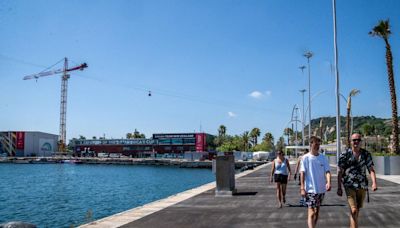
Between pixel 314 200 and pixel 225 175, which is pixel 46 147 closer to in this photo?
pixel 225 175

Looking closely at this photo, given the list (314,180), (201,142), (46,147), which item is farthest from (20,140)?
(314,180)

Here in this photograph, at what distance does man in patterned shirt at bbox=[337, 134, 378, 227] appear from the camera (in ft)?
22.4

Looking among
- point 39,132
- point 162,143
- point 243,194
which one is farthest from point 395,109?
point 39,132

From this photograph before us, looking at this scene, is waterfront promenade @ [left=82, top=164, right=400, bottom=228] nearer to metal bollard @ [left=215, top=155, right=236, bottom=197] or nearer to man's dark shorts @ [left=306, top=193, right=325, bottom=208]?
metal bollard @ [left=215, top=155, right=236, bottom=197]

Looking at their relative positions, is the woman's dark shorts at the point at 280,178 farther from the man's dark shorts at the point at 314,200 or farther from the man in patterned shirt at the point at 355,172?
the man in patterned shirt at the point at 355,172

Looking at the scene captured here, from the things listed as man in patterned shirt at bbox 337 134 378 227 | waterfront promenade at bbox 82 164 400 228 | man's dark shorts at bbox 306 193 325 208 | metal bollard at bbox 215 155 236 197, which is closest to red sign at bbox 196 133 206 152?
metal bollard at bbox 215 155 236 197

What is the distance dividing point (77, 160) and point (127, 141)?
17840 mm

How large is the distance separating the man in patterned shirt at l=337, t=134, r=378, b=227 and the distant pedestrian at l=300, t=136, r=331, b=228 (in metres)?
0.31

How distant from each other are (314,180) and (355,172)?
70 cm

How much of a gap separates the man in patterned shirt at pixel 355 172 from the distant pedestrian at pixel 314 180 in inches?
12.2

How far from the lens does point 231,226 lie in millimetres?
8977

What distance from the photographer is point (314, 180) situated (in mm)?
7121

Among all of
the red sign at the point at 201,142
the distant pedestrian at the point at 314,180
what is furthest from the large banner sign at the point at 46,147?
the distant pedestrian at the point at 314,180

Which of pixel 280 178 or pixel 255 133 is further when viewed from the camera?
pixel 255 133
